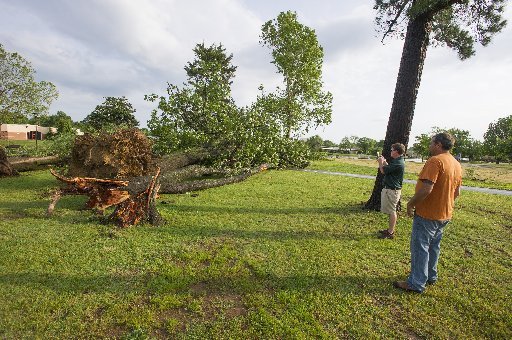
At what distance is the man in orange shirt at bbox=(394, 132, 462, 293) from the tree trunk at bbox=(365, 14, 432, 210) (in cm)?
379

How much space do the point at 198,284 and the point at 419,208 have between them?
3307 mm

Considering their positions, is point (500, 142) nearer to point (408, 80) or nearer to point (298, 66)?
point (298, 66)

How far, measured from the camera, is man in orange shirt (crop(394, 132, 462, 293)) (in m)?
3.86

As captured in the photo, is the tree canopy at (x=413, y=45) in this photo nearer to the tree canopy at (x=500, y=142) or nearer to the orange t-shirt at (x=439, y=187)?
the orange t-shirt at (x=439, y=187)

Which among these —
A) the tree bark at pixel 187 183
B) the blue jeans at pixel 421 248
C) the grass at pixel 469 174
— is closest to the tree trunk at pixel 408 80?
the blue jeans at pixel 421 248

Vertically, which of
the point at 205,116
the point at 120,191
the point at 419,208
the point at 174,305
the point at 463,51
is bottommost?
the point at 174,305

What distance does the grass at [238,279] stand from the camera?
3.17 m

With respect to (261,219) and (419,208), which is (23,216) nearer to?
(261,219)

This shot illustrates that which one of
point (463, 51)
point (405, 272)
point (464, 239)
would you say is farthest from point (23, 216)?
point (463, 51)

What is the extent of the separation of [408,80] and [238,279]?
6.81 m

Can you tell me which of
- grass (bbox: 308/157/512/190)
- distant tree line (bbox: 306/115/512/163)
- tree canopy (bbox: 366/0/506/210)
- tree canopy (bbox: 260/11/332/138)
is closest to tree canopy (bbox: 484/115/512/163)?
distant tree line (bbox: 306/115/512/163)

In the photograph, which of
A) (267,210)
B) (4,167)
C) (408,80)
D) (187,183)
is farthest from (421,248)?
(4,167)

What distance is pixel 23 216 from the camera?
21.0 ft

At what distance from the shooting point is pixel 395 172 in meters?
6.12
